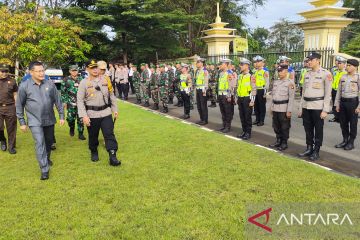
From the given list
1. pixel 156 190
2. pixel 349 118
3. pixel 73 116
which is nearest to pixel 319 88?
pixel 349 118

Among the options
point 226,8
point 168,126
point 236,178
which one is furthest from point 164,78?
point 226,8

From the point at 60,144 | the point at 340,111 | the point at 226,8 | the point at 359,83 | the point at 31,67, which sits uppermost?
the point at 226,8

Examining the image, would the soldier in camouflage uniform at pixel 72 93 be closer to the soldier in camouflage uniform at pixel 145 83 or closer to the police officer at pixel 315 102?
the police officer at pixel 315 102

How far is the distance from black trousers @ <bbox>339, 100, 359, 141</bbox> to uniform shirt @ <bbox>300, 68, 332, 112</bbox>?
4.37ft

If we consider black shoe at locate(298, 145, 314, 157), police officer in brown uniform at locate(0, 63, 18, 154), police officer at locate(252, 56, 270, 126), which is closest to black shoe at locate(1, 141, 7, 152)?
police officer in brown uniform at locate(0, 63, 18, 154)

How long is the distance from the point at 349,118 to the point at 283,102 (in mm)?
1526

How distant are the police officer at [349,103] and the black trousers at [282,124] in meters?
1.15

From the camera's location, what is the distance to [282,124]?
7.18 metres

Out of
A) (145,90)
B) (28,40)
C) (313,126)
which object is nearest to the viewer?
(313,126)

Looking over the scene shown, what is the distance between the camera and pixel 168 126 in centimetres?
989

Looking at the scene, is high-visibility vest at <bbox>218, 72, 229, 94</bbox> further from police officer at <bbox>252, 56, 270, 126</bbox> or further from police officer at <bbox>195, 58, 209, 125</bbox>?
police officer at <bbox>252, 56, 270, 126</bbox>

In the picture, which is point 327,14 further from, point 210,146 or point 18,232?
point 18,232

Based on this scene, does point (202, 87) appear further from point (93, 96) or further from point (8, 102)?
point (8, 102)

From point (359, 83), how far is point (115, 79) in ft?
43.6
